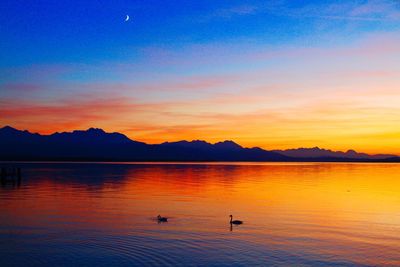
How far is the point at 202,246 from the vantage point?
2500 cm

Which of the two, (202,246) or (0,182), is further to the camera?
(0,182)

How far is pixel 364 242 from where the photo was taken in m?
27.2

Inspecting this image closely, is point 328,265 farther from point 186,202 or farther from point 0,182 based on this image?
point 0,182

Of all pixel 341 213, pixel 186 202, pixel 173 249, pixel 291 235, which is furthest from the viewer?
pixel 186 202

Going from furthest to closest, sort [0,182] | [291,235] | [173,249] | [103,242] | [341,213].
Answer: [0,182]
[341,213]
[291,235]
[103,242]
[173,249]

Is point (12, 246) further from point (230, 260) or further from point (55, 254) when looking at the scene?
point (230, 260)

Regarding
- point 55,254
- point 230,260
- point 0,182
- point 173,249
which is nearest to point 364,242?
point 230,260

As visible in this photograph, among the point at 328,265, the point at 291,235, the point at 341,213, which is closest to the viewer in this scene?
the point at 328,265

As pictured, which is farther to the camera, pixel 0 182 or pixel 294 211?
pixel 0 182

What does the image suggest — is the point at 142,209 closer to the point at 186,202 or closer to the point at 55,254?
the point at 186,202

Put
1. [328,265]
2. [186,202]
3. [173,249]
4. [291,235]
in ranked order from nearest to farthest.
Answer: [328,265] → [173,249] → [291,235] → [186,202]

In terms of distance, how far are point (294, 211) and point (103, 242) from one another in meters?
20.9

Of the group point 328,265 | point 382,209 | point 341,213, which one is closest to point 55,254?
point 328,265

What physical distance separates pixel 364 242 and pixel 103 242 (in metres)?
16.2
